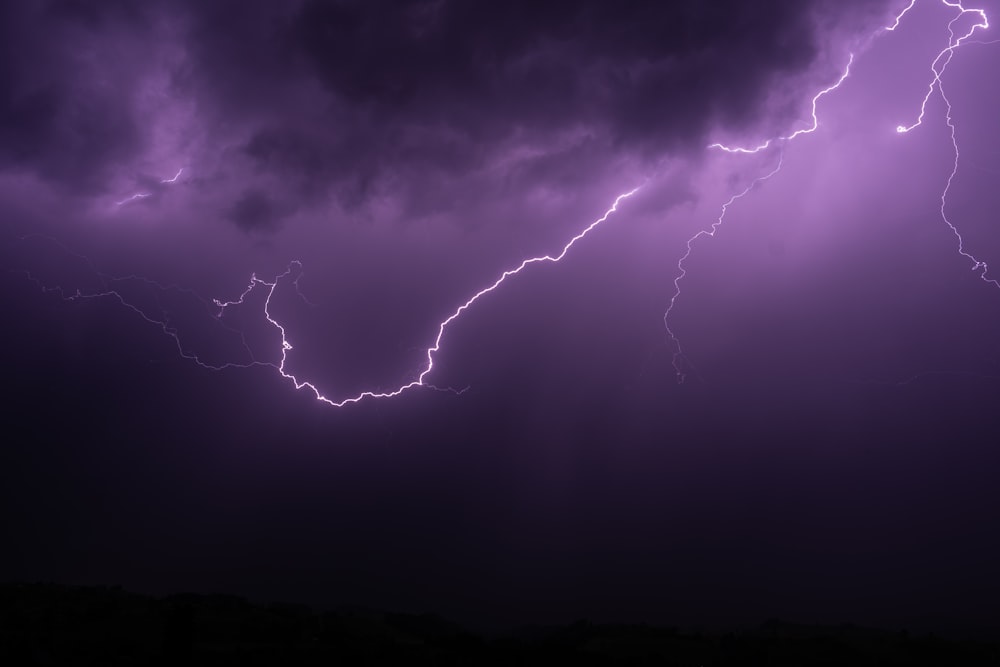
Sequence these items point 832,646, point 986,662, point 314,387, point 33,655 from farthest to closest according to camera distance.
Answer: point 314,387 → point 832,646 → point 986,662 → point 33,655

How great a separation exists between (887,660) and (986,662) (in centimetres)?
152

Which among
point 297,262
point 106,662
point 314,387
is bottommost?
point 106,662

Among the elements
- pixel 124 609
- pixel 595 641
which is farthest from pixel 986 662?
pixel 124 609

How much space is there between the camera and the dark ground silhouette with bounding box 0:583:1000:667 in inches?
322

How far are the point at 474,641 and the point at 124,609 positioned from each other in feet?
20.9

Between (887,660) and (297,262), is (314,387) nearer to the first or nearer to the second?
(297,262)

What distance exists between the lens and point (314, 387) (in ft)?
59.7

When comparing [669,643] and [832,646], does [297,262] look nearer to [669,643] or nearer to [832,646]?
[669,643]

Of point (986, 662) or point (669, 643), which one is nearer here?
point (986, 662)

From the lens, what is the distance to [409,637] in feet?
37.7

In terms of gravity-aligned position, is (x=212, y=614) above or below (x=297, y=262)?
below

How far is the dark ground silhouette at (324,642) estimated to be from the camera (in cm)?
818

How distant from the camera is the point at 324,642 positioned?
957 cm

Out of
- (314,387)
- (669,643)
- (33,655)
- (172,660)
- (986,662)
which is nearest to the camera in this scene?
(172,660)
